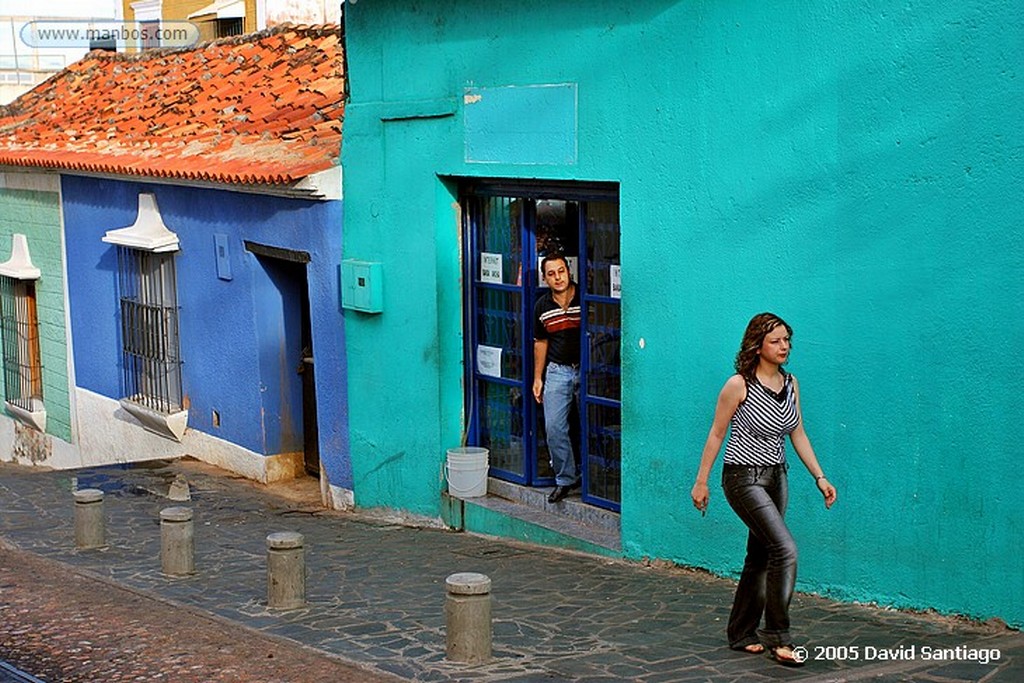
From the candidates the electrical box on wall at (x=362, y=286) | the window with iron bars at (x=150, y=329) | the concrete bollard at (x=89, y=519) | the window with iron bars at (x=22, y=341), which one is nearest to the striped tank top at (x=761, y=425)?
the electrical box on wall at (x=362, y=286)

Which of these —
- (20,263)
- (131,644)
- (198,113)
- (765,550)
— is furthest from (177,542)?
(20,263)

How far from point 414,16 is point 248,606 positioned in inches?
176

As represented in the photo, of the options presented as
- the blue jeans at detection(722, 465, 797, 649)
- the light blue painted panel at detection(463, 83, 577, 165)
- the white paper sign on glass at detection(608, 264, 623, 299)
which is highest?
the light blue painted panel at detection(463, 83, 577, 165)

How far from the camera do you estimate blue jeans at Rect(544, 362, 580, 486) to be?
9.94 m

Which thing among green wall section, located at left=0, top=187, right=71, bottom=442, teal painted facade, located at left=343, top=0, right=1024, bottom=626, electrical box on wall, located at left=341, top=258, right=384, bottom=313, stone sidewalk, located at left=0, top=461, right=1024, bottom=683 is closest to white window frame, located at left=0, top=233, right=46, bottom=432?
A: green wall section, located at left=0, top=187, right=71, bottom=442

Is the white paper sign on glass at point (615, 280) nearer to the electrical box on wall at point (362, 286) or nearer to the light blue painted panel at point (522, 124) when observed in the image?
the light blue painted panel at point (522, 124)

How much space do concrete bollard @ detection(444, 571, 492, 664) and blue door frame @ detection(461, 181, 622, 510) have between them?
2.65m

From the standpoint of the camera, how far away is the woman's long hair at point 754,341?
6.81 m

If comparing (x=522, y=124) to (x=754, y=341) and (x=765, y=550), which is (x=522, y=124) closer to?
(x=754, y=341)

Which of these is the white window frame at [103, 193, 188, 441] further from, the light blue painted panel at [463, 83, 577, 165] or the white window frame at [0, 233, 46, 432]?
the light blue painted panel at [463, 83, 577, 165]

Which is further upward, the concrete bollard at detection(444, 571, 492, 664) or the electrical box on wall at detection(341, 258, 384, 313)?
the electrical box on wall at detection(341, 258, 384, 313)

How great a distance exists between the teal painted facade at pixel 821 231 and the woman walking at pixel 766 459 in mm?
916

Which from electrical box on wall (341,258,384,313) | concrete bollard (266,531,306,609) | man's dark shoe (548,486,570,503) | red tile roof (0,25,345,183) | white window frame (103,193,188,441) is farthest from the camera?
white window frame (103,193,188,441)

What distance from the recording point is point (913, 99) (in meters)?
7.42
